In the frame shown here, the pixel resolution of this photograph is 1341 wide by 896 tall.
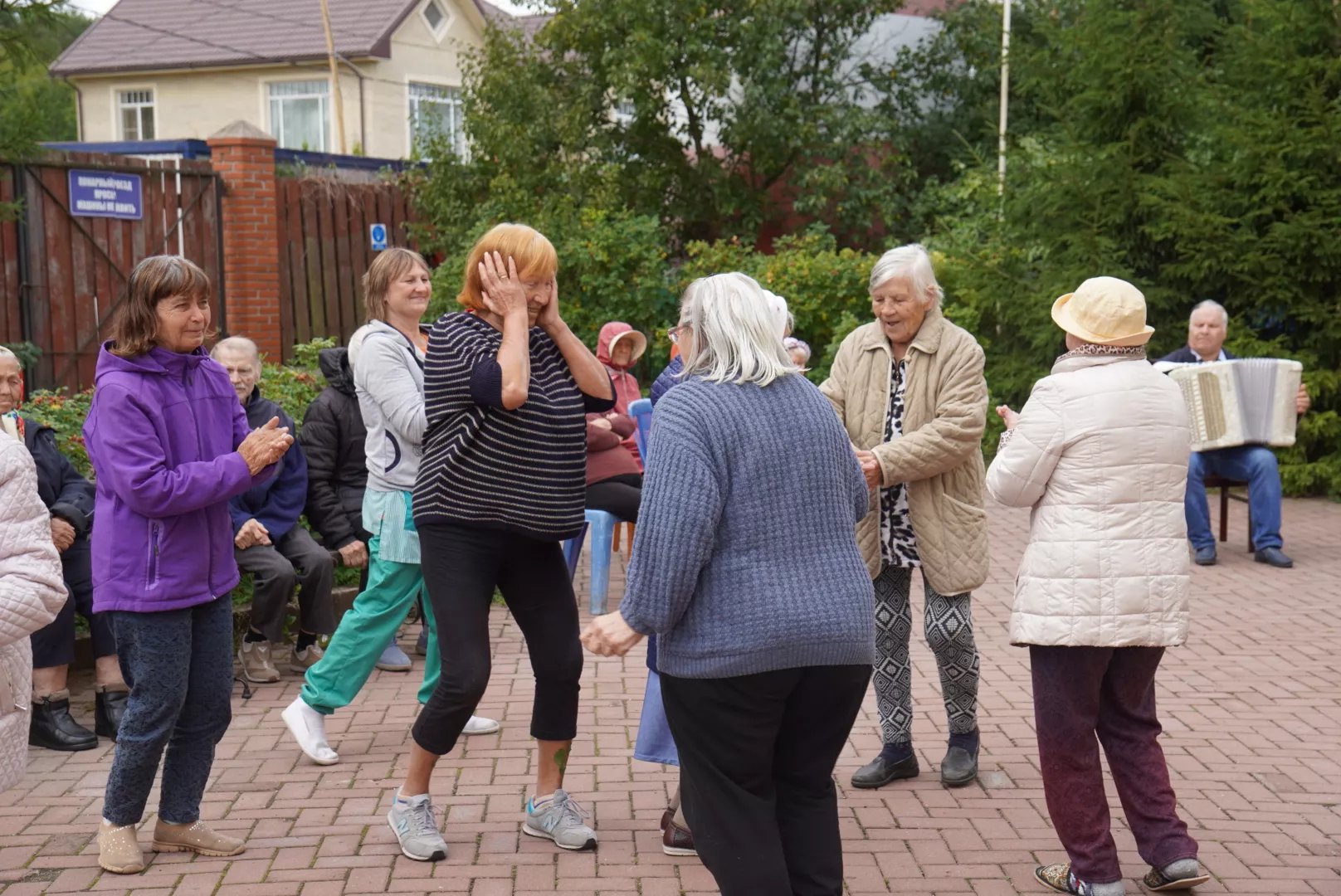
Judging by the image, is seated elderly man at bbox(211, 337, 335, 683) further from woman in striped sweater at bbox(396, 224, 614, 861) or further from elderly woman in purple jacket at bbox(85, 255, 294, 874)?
woman in striped sweater at bbox(396, 224, 614, 861)

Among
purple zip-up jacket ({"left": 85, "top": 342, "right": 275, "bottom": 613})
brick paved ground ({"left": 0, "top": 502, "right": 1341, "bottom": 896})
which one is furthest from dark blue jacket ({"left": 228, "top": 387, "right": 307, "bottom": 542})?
purple zip-up jacket ({"left": 85, "top": 342, "right": 275, "bottom": 613})

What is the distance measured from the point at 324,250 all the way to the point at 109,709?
1066 centimetres

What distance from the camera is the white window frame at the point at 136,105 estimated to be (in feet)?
107

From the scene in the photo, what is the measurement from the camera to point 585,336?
14.4 meters

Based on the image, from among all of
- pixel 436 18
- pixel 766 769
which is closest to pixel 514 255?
pixel 766 769

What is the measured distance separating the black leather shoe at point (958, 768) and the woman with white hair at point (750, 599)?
1664 millimetres

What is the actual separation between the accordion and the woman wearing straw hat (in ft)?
18.3

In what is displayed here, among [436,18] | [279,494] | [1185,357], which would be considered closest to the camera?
[279,494]

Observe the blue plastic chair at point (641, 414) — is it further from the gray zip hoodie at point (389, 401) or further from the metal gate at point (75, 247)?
the metal gate at point (75, 247)

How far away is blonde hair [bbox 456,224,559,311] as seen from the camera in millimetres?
4074

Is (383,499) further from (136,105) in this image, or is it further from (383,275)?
(136,105)

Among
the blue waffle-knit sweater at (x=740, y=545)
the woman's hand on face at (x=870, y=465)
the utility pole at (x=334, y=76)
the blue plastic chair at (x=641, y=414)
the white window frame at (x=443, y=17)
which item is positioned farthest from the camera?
the white window frame at (x=443, y=17)

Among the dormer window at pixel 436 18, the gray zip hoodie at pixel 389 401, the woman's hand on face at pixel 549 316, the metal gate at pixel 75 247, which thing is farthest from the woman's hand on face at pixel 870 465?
the dormer window at pixel 436 18

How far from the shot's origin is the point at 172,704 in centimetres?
403
